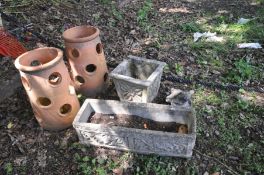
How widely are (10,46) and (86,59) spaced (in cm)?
154

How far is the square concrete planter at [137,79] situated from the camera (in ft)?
11.9

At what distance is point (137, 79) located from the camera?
3680 mm

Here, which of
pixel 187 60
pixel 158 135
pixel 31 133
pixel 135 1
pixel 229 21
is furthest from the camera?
pixel 135 1

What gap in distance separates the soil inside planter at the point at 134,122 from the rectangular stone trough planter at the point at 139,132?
4cm

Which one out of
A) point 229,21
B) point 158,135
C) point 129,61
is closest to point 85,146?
point 158,135

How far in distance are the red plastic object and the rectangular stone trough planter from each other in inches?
66.0

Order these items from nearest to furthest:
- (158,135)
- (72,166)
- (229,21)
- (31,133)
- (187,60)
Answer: (158,135) < (72,166) < (31,133) < (187,60) < (229,21)

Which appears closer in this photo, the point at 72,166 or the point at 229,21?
the point at 72,166

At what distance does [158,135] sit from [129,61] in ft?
4.19

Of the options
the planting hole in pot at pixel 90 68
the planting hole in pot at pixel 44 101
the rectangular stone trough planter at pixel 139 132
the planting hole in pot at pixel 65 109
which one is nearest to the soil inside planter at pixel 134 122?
the rectangular stone trough planter at pixel 139 132

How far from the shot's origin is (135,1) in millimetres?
7242

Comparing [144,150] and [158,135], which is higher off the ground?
[158,135]

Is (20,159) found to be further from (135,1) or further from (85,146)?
(135,1)

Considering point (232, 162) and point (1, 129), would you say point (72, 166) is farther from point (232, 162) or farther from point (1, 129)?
point (232, 162)
